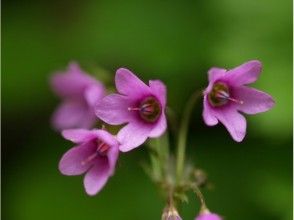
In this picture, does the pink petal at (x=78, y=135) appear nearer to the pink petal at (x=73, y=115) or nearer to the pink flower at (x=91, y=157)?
the pink flower at (x=91, y=157)

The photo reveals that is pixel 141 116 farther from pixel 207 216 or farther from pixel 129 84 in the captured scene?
pixel 207 216

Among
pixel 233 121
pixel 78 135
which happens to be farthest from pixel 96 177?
Answer: pixel 233 121

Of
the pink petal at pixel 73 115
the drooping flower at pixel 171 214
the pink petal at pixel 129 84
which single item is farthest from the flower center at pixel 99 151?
the pink petal at pixel 73 115

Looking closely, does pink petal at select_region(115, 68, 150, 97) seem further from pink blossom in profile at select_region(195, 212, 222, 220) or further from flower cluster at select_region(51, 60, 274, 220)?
pink blossom in profile at select_region(195, 212, 222, 220)

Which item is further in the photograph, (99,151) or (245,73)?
(99,151)

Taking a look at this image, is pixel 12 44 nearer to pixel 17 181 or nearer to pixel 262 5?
pixel 17 181

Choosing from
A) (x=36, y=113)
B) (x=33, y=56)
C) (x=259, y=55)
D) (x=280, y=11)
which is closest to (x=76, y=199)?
(x=36, y=113)

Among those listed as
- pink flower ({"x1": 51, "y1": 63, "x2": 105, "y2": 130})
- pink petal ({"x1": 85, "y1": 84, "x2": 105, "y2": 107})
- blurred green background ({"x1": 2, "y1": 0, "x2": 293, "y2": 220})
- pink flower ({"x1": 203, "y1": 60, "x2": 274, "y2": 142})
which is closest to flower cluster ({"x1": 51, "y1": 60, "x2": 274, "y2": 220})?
pink flower ({"x1": 203, "y1": 60, "x2": 274, "y2": 142})
